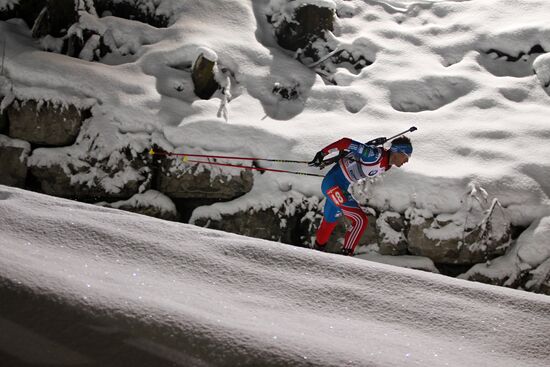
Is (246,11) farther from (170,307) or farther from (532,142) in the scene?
(170,307)

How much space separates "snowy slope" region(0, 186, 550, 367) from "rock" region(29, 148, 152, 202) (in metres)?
5.57

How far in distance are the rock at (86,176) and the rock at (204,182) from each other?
478 mm

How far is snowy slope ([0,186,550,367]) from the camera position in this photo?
62.6 inches

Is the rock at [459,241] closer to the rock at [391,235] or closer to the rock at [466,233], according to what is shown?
the rock at [466,233]

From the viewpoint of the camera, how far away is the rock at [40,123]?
8.66 meters

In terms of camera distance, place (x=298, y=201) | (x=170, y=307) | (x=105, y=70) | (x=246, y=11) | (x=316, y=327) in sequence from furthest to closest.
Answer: (x=246, y=11)
(x=105, y=70)
(x=298, y=201)
(x=316, y=327)
(x=170, y=307)

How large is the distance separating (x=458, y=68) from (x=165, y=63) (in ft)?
18.5

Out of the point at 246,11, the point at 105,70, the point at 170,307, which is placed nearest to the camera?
the point at 170,307

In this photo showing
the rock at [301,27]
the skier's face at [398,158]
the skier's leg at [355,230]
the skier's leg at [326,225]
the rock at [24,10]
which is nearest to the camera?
the skier's face at [398,158]

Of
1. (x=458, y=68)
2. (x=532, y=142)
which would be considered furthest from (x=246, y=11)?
(x=532, y=142)

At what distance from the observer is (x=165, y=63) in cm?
1020

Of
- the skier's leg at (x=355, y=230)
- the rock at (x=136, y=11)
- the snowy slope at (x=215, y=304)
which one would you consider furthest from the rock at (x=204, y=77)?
the snowy slope at (x=215, y=304)

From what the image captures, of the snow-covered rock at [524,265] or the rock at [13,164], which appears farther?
the rock at [13,164]

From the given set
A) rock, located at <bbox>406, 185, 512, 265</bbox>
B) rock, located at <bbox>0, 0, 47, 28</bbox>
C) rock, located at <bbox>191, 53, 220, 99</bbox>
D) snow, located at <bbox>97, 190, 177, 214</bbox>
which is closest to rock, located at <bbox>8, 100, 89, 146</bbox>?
snow, located at <bbox>97, 190, 177, 214</bbox>
